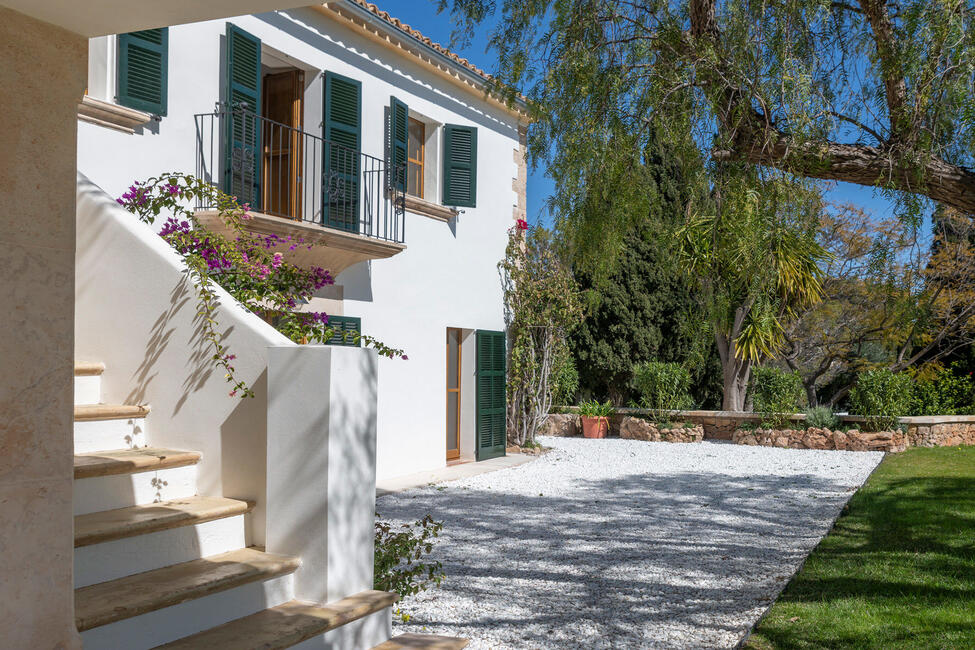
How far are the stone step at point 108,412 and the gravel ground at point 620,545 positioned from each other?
183 cm

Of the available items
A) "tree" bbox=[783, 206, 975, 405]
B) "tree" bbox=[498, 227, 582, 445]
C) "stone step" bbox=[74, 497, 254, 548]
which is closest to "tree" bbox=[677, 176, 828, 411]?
"stone step" bbox=[74, 497, 254, 548]

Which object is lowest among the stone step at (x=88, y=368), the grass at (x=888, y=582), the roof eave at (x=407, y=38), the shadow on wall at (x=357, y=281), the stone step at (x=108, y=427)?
the grass at (x=888, y=582)

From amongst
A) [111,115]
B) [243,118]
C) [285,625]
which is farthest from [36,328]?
[243,118]

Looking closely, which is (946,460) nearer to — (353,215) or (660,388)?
(660,388)

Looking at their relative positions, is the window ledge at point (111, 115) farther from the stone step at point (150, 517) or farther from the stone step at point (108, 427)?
the stone step at point (150, 517)

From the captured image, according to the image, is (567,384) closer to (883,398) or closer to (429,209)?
(883,398)

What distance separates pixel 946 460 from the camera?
1164 centimetres

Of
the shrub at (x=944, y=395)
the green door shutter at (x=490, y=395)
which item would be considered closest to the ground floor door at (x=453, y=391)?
the green door shutter at (x=490, y=395)

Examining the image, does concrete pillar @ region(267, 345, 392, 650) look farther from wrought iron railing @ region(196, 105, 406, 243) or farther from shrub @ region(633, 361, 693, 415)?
shrub @ region(633, 361, 693, 415)

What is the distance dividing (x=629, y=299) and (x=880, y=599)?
43.7 ft

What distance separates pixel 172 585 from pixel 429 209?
7642 millimetres

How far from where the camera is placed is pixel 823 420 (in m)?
14.2

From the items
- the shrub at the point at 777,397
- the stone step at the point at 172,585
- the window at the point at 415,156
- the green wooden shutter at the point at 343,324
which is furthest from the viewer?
the shrub at the point at 777,397

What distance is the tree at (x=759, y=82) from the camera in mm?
3980
